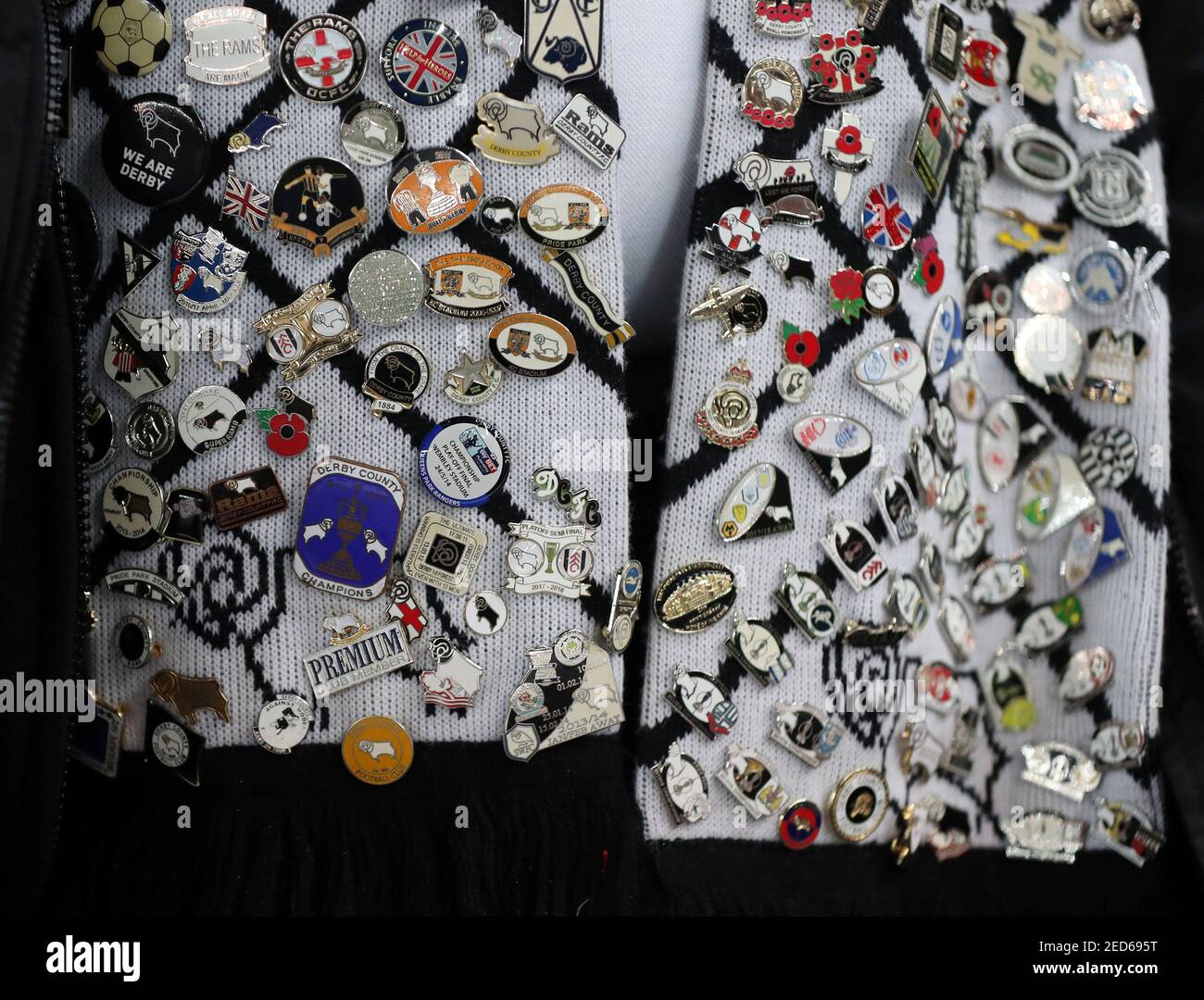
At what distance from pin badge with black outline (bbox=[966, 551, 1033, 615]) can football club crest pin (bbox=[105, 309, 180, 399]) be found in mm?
603

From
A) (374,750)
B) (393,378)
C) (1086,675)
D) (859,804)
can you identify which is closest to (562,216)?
(393,378)

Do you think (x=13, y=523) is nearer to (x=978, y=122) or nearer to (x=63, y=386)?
(x=63, y=386)

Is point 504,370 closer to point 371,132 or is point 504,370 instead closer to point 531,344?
point 531,344

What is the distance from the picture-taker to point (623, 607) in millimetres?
695

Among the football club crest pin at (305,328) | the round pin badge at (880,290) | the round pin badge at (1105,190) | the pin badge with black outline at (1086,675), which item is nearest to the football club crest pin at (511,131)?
the football club crest pin at (305,328)

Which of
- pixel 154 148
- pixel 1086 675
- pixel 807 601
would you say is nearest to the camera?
pixel 154 148

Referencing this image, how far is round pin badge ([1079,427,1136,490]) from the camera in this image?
85 centimetres

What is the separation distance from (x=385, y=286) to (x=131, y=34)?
0.21 metres

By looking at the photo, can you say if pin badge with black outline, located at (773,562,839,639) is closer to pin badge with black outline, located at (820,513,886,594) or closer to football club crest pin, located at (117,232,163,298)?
pin badge with black outline, located at (820,513,886,594)

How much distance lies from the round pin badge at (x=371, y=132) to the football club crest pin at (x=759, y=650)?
0.38m

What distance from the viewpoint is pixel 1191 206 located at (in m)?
0.87

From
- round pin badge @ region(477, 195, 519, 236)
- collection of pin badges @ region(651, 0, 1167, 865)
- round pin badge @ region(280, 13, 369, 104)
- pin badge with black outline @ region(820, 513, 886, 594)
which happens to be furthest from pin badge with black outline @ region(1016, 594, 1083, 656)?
round pin badge @ region(280, 13, 369, 104)

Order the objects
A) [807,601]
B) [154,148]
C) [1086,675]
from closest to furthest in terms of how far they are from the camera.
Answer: [154,148] < [807,601] < [1086,675]
